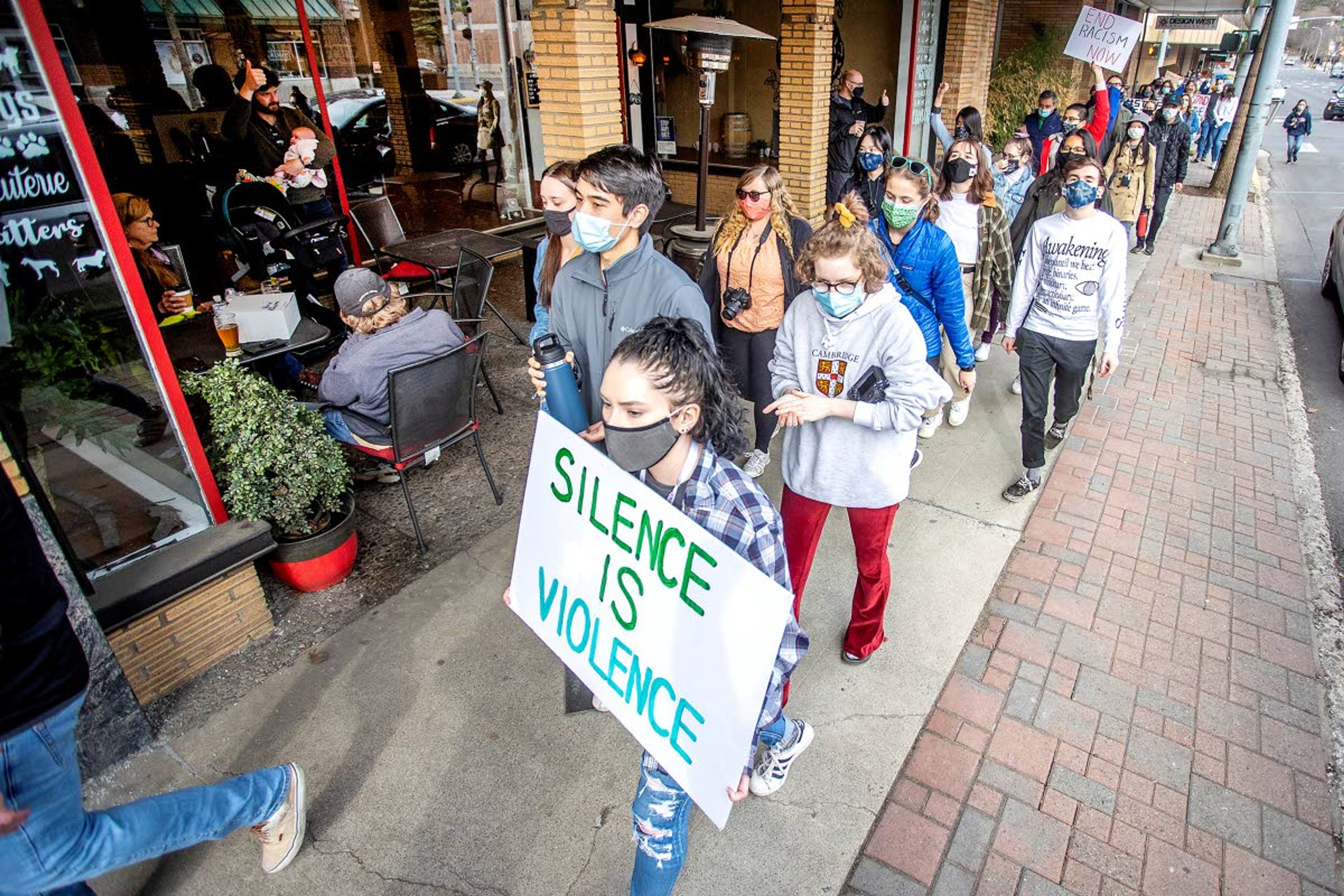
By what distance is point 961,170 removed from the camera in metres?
4.66

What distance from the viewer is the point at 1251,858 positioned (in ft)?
8.33

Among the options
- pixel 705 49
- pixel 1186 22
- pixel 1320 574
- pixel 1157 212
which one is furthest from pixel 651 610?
pixel 1186 22

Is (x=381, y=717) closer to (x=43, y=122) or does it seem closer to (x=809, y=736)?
(x=809, y=736)

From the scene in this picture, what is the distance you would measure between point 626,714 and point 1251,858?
2252 millimetres

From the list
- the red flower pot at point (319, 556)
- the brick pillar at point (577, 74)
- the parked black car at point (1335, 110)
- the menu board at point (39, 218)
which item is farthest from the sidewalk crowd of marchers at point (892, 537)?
the parked black car at point (1335, 110)

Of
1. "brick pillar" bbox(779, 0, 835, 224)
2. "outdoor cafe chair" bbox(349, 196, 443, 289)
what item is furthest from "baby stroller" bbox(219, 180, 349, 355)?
"brick pillar" bbox(779, 0, 835, 224)

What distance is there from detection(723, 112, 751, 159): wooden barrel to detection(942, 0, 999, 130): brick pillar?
3156 millimetres

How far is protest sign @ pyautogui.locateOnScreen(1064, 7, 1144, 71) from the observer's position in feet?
Result: 25.4

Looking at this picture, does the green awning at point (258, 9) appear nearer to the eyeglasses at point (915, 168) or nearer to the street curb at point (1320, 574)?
the eyeglasses at point (915, 168)

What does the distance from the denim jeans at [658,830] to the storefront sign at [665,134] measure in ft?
33.2

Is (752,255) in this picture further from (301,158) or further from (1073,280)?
(301,158)

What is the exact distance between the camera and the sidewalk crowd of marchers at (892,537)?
1898 mm

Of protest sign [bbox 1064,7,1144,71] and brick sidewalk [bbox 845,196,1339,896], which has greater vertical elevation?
protest sign [bbox 1064,7,1144,71]

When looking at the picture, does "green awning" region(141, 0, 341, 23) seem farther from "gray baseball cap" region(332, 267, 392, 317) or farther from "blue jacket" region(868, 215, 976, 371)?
"blue jacket" region(868, 215, 976, 371)
